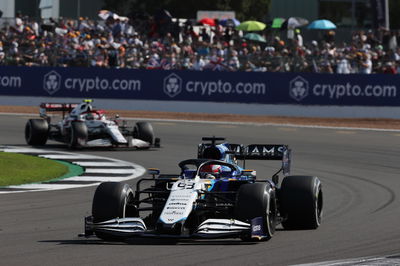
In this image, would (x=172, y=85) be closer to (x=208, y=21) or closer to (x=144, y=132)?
(x=144, y=132)

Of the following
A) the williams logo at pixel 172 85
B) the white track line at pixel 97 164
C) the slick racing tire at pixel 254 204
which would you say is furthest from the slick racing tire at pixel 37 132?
the slick racing tire at pixel 254 204

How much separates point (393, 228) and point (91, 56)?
27.4 meters

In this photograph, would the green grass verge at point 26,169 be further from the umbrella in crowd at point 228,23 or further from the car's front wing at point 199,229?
the umbrella in crowd at point 228,23

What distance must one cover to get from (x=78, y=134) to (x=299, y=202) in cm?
1308

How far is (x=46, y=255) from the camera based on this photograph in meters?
9.51

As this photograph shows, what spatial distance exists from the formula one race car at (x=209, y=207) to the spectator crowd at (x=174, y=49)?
23.8 meters

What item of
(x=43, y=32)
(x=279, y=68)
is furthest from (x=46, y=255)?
(x=43, y=32)

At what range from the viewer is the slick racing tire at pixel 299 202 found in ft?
38.0

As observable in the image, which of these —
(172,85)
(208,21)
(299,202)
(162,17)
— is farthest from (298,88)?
(299,202)

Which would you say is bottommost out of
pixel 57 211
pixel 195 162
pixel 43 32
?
pixel 57 211

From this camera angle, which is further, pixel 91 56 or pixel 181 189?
pixel 91 56

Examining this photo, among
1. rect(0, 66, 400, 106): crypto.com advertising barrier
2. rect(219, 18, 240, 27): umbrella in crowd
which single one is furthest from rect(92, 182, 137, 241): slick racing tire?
rect(219, 18, 240, 27): umbrella in crowd

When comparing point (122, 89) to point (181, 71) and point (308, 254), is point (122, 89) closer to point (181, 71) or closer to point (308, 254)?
point (181, 71)

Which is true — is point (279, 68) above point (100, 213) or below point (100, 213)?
above
